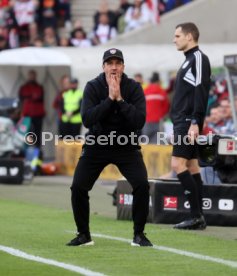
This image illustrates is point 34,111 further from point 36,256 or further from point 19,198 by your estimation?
point 36,256

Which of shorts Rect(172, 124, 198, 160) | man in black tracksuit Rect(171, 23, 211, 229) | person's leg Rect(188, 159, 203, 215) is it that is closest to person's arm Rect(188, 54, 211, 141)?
man in black tracksuit Rect(171, 23, 211, 229)

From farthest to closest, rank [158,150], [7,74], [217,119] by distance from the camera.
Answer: [7,74] < [158,150] < [217,119]

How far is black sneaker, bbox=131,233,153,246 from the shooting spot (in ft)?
34.3

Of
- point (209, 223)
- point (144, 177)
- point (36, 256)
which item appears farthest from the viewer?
point (209, 223)

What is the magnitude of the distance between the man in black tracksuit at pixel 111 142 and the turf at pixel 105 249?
32 centimetres

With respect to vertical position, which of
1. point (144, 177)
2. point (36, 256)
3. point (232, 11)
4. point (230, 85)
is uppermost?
point (232, 11)

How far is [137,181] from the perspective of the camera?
10375 millimetres

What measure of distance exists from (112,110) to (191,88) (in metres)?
1.95

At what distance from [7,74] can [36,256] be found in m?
17.1

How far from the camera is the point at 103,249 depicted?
33.7ft

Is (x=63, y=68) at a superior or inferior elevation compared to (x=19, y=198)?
superior

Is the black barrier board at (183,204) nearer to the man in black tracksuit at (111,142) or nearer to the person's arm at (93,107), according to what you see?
the man in black tracksuit at (111,142)

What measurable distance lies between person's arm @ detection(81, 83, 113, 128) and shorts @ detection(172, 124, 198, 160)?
1831 mm

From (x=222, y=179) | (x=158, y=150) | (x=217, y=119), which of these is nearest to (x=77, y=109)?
(x=158, y=150)
